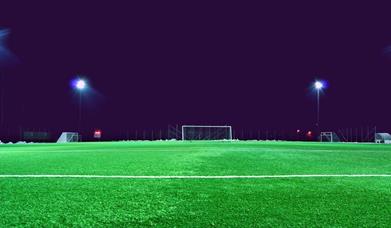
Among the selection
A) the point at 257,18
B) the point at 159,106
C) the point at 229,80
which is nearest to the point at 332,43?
the point at 257,18

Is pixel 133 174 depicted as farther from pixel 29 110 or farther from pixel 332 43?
pixel 332 43

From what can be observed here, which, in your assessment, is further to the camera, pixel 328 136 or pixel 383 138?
pixel 328 136

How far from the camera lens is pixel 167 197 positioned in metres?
3.37

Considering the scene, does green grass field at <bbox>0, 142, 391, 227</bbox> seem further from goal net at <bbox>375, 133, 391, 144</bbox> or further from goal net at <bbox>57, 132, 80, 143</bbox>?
goal net at <bbox>57, 132, 80, 143</bbox>

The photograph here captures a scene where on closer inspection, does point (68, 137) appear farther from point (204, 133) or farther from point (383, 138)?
point (383, 138)

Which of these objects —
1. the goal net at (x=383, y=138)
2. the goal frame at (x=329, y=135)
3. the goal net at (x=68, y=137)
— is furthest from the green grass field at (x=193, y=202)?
the goal frame at (x=329, y=135)

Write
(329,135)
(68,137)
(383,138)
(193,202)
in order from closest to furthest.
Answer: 1. (193,202)
2. (383,138)
3. (68,137)
4. (329,135)

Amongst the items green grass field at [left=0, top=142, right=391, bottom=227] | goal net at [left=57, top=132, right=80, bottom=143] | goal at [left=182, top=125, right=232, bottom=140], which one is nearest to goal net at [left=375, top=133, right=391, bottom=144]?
goal at [left=182, top=125, right=232, bottom=140]

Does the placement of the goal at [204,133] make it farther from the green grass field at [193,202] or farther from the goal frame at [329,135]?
the green grass field at [193,202]

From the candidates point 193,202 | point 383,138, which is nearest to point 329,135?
point 383,138

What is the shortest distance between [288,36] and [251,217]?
218 feet

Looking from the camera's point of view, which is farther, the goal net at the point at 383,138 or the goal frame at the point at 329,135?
the goal frame at the point at 329,135

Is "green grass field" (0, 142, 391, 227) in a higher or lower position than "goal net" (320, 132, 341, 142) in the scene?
higher

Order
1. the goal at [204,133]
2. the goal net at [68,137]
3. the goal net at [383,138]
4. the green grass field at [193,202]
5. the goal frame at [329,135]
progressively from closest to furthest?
1. the green grass field at [193,202]
2. the goal net at [383,138]
3. the goal net at [68,137]
4. the goal frame at [329,135]
5. the goal at [204,133]
